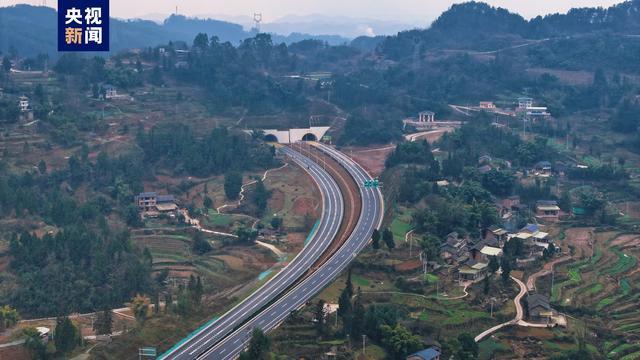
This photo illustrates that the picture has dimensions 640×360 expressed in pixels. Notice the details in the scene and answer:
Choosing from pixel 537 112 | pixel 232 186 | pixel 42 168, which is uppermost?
pixel 537 112

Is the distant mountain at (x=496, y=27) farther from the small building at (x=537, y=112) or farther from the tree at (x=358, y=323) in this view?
the tree at (x=358, y=323)

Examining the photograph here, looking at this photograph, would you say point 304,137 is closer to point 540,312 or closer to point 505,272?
point 505,272

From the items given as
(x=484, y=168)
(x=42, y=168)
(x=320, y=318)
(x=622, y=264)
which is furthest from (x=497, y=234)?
(x=42, y=168)

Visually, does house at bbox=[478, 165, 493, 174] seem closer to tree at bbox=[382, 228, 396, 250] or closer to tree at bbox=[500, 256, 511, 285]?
tree at bbox=[382, 228, 396, 250]

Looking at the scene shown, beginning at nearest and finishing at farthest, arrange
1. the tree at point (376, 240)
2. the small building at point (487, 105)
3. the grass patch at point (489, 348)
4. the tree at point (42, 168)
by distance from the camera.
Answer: the grass patch at point (489, 348) → the tree at point (376, 240) → the tree at point (42, 168) → the small building at point (487, 105)

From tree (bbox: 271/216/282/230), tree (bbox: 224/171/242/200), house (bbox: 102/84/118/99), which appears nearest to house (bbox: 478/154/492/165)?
tree (bbox: 271/216/282/230)

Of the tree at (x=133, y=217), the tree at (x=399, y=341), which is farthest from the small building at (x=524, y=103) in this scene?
the tree at (x=399, y=341)
